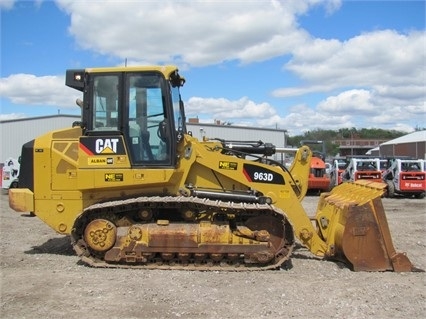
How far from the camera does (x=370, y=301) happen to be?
5973mm

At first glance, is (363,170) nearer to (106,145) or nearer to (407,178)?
(407,178)

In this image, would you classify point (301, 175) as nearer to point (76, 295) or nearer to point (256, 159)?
point (256, 159)

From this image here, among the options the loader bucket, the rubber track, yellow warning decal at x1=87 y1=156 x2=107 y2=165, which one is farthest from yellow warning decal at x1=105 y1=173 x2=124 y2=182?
the loader bucket

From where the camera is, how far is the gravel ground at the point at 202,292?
220 inches

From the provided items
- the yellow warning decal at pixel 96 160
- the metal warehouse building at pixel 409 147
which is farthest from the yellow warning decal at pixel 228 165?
the metal warehouse building at pixel 409 147

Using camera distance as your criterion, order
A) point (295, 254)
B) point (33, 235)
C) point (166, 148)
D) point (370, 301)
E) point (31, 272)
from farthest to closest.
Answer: point (33, 235), point (295, 254), point (166, 148), point (31, 272), point (370, 301)

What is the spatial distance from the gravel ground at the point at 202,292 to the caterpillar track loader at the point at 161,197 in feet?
1.06

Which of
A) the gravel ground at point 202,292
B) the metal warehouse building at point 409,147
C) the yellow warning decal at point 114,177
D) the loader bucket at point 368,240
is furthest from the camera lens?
the metal warehouse building at point 409,147

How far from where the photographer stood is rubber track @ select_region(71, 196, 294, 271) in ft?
24.7

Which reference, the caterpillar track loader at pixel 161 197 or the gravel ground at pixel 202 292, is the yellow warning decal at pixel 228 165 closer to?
the caterpillar track loader at pixel 161 197

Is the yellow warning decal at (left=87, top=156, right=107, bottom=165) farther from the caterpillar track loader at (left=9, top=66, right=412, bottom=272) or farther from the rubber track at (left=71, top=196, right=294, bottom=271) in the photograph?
the rubber track at (left=71, top=196, right=294, bottom=271)

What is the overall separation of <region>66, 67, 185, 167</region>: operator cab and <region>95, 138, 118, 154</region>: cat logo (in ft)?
0.31

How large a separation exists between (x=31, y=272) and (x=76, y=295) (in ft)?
5.13

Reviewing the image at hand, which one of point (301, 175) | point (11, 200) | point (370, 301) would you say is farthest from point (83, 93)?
point (370, 301)
